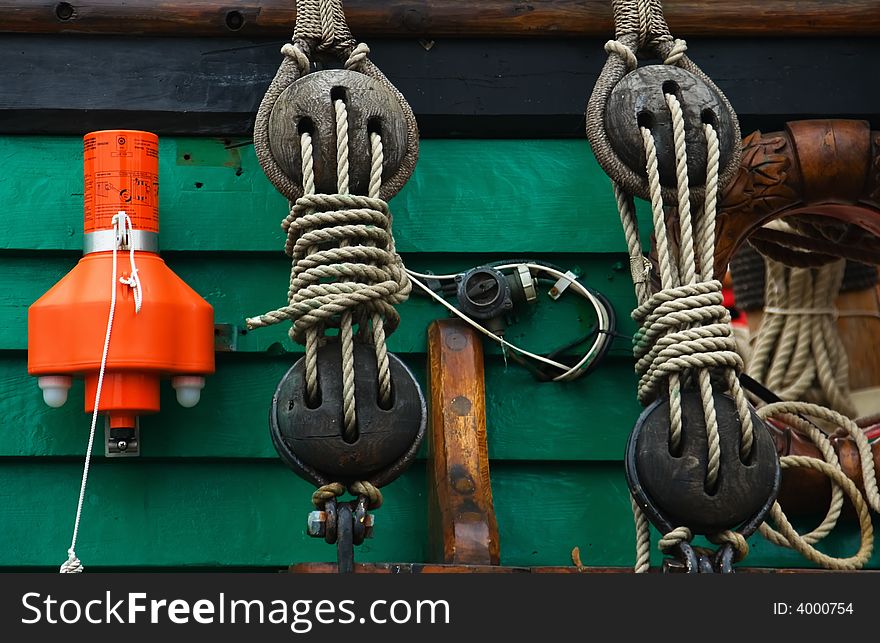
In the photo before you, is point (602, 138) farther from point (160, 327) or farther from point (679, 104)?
point (160, 327)

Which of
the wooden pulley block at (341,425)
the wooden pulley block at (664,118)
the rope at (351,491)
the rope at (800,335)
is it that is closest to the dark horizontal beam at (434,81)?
the wooden pulley block at (664,118)

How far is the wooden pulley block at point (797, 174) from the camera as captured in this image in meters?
2.15

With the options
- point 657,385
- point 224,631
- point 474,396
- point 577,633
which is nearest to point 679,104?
point 657,385

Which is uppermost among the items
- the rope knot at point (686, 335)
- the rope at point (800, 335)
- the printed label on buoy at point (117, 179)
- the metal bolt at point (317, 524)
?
the rope at point (800, 335)

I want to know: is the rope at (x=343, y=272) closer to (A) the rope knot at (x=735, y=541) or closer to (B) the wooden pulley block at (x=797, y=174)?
(A) the rope knot at (x=735, y=541)

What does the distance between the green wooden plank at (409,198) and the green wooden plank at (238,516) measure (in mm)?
372

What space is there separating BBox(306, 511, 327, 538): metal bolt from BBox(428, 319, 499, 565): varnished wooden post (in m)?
0.30

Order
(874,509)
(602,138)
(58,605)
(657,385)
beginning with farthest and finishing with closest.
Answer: (874,509), (602,138), (657,385), (58,605)

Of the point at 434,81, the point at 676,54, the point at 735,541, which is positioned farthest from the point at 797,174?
the point at 735,541

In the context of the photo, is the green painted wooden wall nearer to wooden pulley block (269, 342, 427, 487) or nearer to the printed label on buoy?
the printed label on buoy

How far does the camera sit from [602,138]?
74.3 inches

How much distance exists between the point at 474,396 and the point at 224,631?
0.72 m

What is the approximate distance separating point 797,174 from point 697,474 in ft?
2.25

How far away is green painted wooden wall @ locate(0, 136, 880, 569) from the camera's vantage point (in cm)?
209
